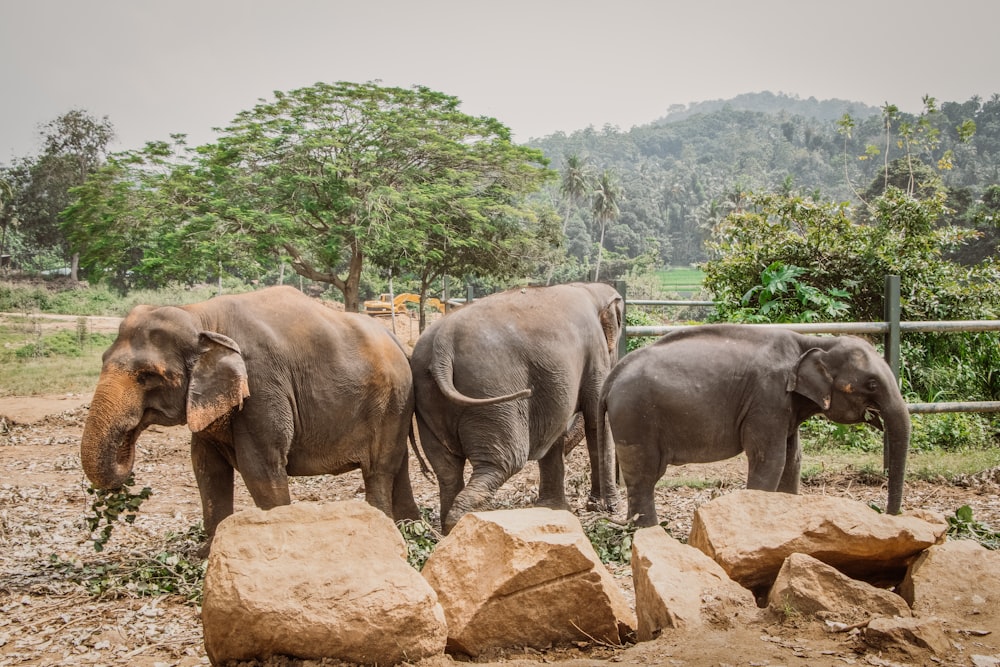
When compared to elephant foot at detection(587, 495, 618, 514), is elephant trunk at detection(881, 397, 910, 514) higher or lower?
higher

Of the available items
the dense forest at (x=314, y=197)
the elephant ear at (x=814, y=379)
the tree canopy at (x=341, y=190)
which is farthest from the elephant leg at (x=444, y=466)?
the tree canopy at (x=341, y=190)

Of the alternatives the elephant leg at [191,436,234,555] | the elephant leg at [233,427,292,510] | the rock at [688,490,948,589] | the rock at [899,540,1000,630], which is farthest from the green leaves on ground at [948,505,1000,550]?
the elephant leg at [191,436,234,555]

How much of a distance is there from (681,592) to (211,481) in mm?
2678

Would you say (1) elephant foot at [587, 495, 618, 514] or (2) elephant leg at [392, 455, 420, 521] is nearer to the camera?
(2) elephant leg at [392, 455, 420, 521]

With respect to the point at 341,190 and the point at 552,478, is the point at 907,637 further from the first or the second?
the point at 341,190

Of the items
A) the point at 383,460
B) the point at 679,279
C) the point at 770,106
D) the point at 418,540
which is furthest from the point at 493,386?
the point at 770,106

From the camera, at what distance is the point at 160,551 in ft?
15.0

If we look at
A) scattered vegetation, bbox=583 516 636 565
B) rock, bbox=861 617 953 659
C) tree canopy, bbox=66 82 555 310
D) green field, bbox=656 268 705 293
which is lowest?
green field, bbox=656 268 705 293

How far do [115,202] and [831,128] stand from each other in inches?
4011

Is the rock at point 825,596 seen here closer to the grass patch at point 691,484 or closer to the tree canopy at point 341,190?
the grass patch at point 691,484

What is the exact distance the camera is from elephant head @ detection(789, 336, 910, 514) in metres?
4.71

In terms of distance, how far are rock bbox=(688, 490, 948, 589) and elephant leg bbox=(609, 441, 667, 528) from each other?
1232 millimetres

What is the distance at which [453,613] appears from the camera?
3.00 m

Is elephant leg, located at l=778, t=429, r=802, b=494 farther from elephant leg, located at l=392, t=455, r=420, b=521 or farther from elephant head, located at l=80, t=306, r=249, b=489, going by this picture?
elephant head, located at l=80, t=306, r=249, b=489
